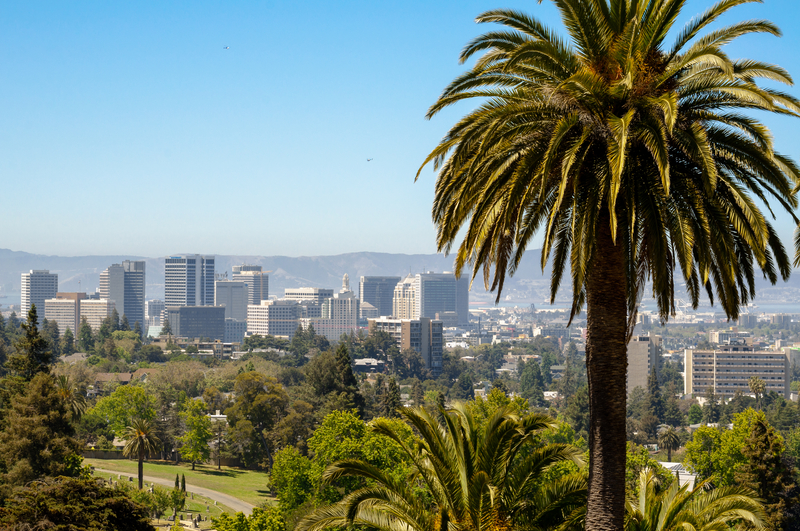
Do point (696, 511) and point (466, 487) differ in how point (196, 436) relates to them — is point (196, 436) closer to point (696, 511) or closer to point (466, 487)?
point (466, 487)

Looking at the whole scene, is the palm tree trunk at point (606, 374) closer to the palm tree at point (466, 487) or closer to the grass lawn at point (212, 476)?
the palm tree at point (466, 487)

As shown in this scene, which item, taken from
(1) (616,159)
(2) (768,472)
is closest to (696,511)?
(1) (616,159)

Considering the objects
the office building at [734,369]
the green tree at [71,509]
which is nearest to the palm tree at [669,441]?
the green tree at [71,509]

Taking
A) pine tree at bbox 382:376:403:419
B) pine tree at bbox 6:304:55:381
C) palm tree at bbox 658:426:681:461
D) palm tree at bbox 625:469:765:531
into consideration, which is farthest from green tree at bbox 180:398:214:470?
palm tree at bbox 625:469:765:531

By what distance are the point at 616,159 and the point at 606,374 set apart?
326 centimetres

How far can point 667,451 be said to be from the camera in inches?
3873

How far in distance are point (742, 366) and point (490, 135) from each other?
654 ft

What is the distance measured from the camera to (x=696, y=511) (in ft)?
42.8

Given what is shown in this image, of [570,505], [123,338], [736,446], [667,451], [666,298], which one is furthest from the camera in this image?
[123,338]

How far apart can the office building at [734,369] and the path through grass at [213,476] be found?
474 feet

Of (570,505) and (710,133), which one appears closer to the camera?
(710,133)

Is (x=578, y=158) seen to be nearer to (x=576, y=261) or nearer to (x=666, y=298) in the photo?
(x=576, y=261)

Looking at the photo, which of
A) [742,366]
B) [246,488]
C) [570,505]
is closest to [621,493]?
[570,505]

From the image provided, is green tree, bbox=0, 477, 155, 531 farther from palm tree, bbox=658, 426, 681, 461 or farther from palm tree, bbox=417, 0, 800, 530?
palm tree, bbox=658, 426, 681, 461
